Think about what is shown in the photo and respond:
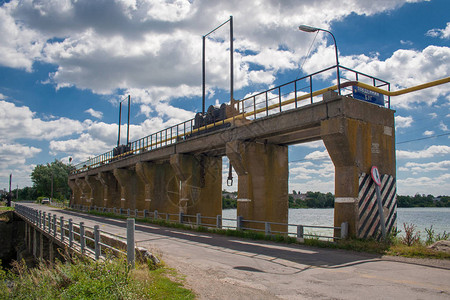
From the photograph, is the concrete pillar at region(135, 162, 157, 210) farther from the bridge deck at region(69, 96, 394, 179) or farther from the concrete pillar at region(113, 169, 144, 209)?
the concrete pillar at region(113, 169, 144, 209)

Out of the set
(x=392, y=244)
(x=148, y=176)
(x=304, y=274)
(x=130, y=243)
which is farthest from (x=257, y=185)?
(x=148, y=176)

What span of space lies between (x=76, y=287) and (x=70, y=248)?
707 cm

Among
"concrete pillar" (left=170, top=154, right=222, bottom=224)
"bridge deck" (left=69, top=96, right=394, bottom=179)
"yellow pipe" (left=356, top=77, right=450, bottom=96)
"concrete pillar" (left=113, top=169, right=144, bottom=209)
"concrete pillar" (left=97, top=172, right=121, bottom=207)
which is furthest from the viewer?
"concrete pillar" (left=97, top=172, right=121, bottom=207)

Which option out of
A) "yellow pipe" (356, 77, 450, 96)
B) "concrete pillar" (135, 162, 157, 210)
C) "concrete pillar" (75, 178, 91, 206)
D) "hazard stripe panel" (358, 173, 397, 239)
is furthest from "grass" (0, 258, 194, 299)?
"concrete pillar" (75, 178, 91, 206)

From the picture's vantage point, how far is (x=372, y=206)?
47.3 ft

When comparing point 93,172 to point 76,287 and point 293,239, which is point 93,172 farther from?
Answer: point 76,287

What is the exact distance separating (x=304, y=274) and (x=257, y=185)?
1132cm

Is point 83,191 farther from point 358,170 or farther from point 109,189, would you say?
point 358,170

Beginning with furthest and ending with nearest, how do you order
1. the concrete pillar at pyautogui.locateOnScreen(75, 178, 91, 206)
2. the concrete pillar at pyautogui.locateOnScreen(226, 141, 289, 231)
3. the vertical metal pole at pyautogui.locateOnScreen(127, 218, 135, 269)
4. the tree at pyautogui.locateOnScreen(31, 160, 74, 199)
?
the tree at pyautogui.locateOnScreen(31, 160, 74, 199), the concrete pillar at pyautogui.locateOnScreen(75, 178, 91, 206), the concrete pillar at pyautogui.locateOnScreen(226, 141, 289, 231), the vertical metal pole at pyautogui.locateOnScreen(127, 218, 135, 269)

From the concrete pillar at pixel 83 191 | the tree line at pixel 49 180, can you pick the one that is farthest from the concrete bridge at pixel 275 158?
the tree line at pixel 49 180

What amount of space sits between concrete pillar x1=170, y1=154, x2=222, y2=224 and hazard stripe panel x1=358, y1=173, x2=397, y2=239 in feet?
47.4

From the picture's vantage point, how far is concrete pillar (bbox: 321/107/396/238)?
13992 millimetres

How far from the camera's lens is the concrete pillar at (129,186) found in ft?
121

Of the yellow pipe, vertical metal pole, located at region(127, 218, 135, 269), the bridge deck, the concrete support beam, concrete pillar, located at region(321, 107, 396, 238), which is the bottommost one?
the concrete support beam
